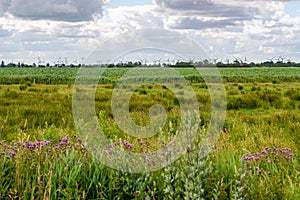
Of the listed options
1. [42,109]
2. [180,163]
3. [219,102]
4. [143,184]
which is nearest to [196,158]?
[180,163]

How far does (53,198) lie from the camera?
13.7 feet

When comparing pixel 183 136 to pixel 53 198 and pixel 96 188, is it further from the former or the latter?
pixel 53 198

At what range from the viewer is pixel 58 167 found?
446cm

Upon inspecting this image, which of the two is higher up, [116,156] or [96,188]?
[116,156]

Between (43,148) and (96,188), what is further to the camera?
(43,148)

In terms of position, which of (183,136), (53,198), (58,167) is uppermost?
(183,136)

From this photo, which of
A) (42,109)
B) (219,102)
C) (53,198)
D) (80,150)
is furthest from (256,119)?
(53,198)

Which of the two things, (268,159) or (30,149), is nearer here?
(30,149)

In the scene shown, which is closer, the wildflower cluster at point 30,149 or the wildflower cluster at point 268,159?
the wildflower cluster at point 30,149

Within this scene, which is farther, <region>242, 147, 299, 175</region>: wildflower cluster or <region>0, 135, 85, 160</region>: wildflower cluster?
<region>242, 147, 299, 175</region>: wildflower cluster

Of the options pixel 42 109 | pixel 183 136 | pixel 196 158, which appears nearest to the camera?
pixel 196 158

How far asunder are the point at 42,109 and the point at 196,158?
29.5 ft

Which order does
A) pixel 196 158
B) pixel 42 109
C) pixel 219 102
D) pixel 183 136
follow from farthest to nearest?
pixel 219 102, pixel 42 109, pixel 183 136, pixel 196 158

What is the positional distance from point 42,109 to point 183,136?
342 inches
